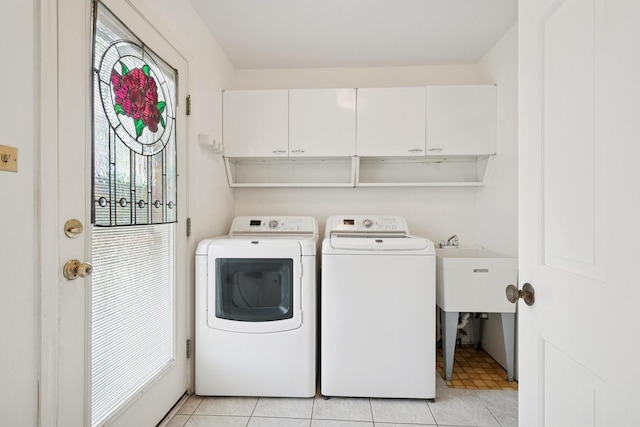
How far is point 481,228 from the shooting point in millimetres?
2488

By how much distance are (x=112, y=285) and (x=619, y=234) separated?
162cm

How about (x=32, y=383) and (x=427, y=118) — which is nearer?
(x=32, y=383)

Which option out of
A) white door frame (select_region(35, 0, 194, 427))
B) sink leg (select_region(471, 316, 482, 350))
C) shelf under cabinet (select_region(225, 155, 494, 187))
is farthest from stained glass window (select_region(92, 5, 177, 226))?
sink leg (select_region(471, 316, 482, 350))

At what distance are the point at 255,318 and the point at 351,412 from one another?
30.8 inches

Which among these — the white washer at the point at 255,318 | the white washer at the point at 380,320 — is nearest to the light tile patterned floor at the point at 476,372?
the white washer at the point at 380,320

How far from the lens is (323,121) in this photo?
235 cm

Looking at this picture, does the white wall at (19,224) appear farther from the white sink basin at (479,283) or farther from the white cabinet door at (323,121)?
the white sink basin at (479,283)

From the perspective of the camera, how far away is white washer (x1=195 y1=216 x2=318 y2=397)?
1799mm

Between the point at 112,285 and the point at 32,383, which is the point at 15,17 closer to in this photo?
the point at 112,285

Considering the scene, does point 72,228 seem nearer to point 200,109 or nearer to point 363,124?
point 200,109

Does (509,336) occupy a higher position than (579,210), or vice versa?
(579,210)

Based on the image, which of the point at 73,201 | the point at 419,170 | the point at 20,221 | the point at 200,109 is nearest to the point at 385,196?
the point at 419,170

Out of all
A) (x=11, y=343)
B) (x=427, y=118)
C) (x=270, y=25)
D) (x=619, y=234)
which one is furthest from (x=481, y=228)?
(x=11, y=343)

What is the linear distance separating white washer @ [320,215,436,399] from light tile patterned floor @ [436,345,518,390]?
1.35ft
